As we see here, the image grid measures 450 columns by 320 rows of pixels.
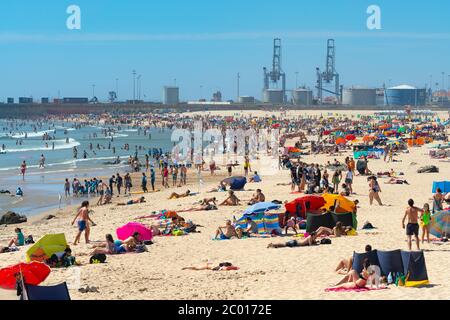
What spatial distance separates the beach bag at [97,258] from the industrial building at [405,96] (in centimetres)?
14508

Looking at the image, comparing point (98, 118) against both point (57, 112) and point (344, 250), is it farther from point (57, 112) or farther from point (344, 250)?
point (344, 250)

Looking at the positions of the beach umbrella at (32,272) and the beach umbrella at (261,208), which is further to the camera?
the beach umbrella at (261,208)

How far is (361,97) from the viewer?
156250 mm

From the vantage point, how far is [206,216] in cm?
1758

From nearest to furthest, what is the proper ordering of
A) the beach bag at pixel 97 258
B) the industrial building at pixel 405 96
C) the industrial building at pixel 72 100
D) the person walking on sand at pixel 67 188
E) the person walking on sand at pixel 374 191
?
the beach bag at pixel 97 258, the person walking on sand at pixel 374 191, the person walking on sand at pixel 67 188, the industrial building at pixel 72 100, the industrial building at pixel 405 96

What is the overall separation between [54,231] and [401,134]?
39118mm

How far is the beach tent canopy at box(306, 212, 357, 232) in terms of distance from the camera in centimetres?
1416

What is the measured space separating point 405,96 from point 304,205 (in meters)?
145

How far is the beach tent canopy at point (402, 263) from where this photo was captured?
9820 millimetres

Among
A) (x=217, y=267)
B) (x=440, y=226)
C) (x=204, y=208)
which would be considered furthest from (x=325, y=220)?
(x=204, y=208)

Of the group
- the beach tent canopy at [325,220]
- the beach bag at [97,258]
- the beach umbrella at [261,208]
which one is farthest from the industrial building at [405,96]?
the beach bag at [97,258]

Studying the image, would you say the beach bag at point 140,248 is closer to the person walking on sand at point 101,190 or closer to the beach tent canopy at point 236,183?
the beach tent canopy at point 236,183

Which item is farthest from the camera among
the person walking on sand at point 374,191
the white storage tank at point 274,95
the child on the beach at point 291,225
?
the white storage tank at point 274,95

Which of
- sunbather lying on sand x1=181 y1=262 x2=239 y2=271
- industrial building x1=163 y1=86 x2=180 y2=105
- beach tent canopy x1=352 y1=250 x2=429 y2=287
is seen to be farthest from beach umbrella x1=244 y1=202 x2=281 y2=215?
industrial building x1=163 y1=86 x2=180 y2=105
